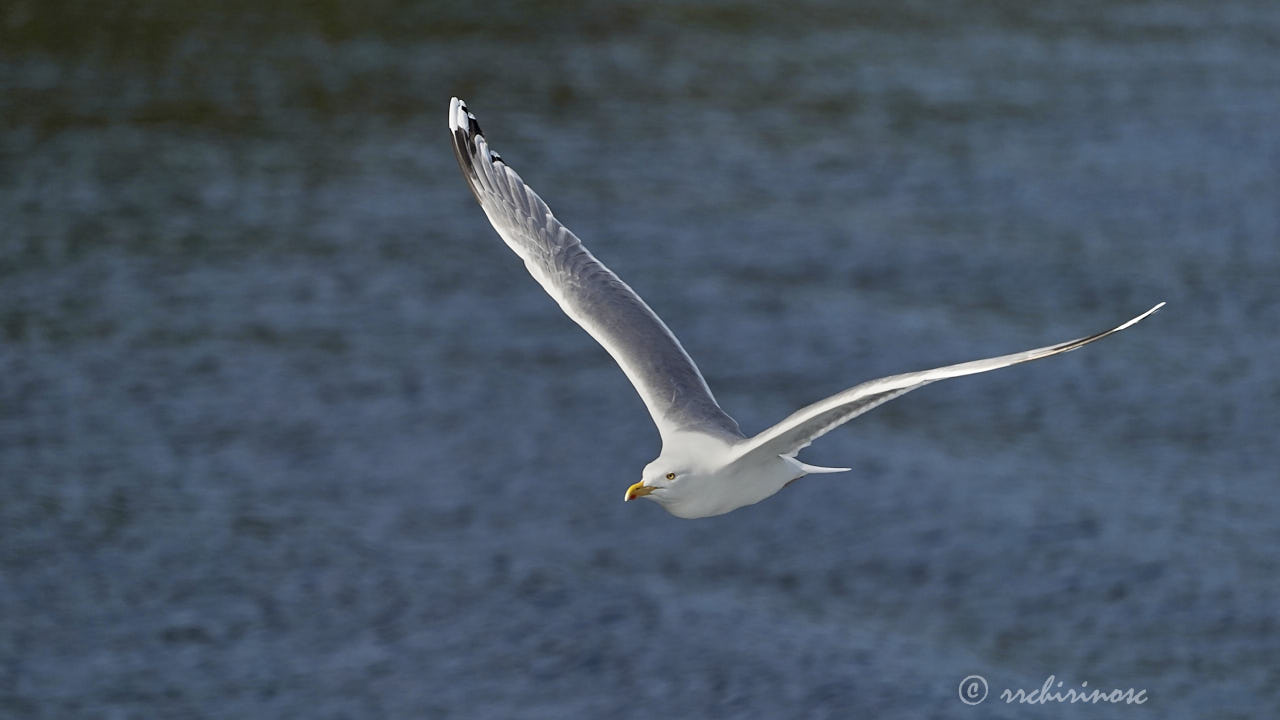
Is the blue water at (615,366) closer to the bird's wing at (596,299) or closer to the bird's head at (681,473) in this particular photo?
the bird's wing at (596,299)

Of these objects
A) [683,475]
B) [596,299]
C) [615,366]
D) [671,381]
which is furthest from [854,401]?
[615,366]

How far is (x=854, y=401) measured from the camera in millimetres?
9102

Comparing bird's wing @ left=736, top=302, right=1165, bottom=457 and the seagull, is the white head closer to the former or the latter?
the seagull

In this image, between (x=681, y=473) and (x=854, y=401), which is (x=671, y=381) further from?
(x=854, y=401)

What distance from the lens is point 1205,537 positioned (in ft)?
72.0

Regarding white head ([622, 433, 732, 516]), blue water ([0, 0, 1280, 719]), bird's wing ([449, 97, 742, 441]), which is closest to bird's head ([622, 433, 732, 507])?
white head ([622, 433, 732, 516])

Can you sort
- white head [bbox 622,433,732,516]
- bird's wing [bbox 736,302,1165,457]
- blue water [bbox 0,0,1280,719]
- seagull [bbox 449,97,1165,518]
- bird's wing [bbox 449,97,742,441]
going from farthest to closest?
1. blue water [bbox 0,0,1280,719]
2. bird's wing [bbox 449,97,742,441]
3. white head [bbox 622,433,732,516]
4. seagull [bbox 449,97,1165,518]
5. bird's wing [bbox 736,302,1165,457]

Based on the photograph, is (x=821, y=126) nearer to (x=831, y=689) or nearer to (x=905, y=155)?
(x=905, y=155)

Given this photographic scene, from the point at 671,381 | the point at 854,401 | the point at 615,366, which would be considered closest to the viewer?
the point at 854,401

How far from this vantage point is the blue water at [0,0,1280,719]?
67.2 ft

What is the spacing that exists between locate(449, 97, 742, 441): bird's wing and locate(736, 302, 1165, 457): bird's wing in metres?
0.69

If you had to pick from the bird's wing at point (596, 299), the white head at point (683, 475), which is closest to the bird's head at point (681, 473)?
the white head at point (683, 475)

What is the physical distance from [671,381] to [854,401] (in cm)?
253

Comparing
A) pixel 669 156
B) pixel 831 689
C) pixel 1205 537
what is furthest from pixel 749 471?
pixel 669 156
